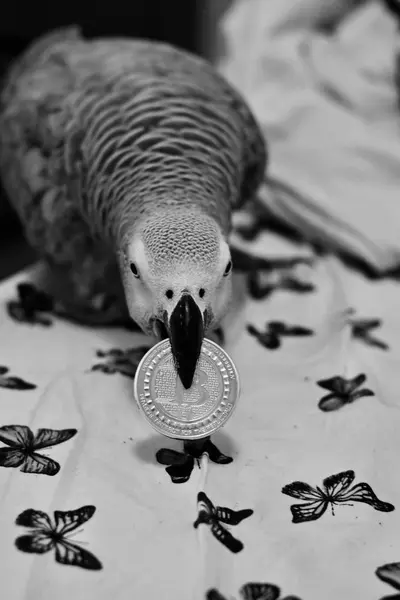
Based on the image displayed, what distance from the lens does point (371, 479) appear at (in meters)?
0.80

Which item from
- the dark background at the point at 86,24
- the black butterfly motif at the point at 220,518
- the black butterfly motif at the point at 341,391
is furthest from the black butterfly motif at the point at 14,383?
the dark background at the point at 86,24

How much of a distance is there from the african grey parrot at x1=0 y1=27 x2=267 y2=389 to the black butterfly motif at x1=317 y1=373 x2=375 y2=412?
0.24 m

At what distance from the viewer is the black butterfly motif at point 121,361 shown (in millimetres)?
1014

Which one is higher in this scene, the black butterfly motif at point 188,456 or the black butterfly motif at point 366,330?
the black butterfly motif at point 188,456

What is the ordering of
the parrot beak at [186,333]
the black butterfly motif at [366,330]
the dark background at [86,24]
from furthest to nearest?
the dark background at [86,24] < the black butterfly motif at [366,330] < the parrot beak at [186,333]

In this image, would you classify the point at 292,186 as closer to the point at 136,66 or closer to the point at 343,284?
the point at 343,284

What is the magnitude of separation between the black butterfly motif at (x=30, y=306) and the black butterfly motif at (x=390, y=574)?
0.73 metres

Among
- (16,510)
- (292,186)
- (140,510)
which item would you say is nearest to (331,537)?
(140,510)

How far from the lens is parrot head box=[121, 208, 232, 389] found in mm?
740

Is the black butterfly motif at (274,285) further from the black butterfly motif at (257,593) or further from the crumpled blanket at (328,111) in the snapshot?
the black butterfly motif at (257,593)

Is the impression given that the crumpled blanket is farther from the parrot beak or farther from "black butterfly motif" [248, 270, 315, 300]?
the parrot beak

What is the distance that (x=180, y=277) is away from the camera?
29.7 inches

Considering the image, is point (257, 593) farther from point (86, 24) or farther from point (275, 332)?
point (86, 24)

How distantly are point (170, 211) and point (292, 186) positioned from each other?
2.64 feet
